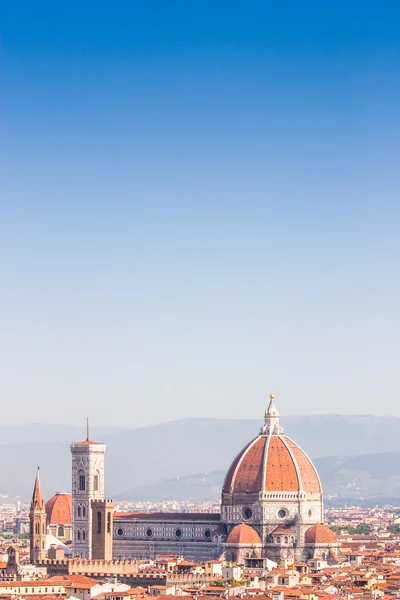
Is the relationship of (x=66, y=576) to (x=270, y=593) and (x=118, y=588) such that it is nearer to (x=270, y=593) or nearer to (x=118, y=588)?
(x=118, y=588)

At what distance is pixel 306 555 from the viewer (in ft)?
291

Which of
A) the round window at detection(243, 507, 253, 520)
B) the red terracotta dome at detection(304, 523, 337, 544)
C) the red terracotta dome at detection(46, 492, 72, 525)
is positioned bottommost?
the red terracotta dome at detection(304, 523, 337, 544)

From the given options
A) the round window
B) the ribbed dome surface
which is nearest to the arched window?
the ribbed dome surface

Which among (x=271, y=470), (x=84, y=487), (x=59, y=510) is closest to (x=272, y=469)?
(x=271, y=470)

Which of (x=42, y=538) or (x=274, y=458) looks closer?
(x=42, y=538)

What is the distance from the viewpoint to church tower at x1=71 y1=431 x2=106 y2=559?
293 ft

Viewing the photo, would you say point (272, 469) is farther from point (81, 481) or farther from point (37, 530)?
point (37, 530)

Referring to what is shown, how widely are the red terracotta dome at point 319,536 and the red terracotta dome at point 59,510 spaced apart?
63.4 feet

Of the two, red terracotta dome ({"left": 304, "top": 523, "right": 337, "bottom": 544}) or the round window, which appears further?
the round window

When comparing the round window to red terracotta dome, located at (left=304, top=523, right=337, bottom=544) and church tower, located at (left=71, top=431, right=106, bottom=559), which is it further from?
church tower, located at (left=71, top=431, right=106, bottom=559)

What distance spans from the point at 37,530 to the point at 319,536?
44.4 ft

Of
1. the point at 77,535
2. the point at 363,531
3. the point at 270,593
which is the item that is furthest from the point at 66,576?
the point at 363,531

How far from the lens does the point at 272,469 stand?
91.2m

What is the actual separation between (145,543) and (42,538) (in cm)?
857
